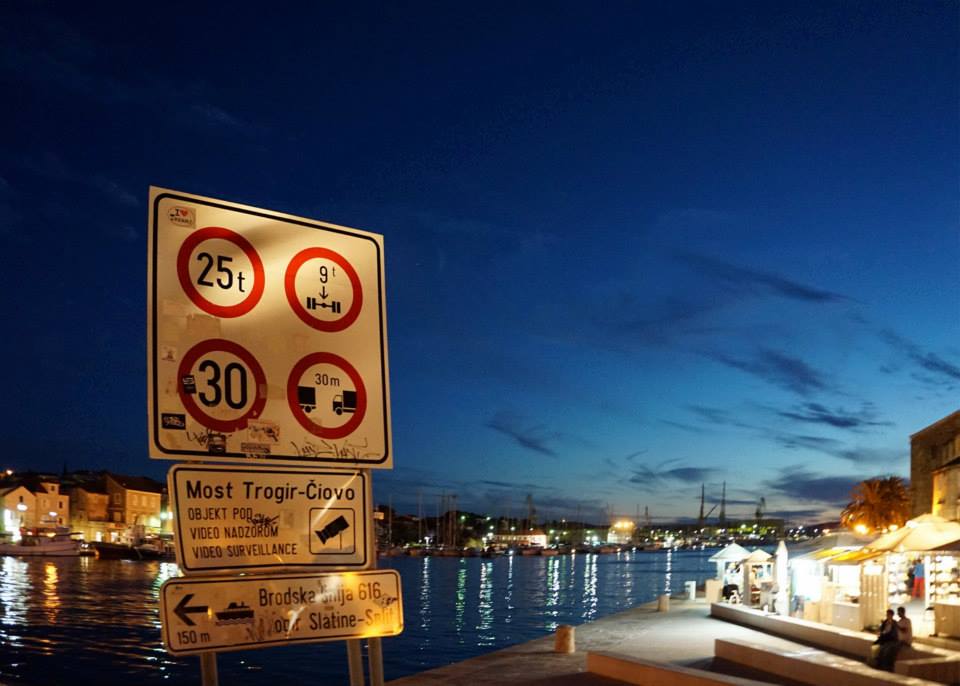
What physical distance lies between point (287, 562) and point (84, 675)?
1289 inches

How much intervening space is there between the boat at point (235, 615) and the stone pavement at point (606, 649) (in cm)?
1073

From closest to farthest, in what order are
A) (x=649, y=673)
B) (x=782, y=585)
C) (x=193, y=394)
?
1. (x=193, y=394)
2. (x=649, y=673)
3. (x=782, y=585)

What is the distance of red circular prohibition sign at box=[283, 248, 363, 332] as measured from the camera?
3.05 metres

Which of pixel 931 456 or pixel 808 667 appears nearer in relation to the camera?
pixel 808 667

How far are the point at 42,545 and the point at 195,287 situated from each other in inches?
4424

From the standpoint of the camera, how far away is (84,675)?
31375 millimetres

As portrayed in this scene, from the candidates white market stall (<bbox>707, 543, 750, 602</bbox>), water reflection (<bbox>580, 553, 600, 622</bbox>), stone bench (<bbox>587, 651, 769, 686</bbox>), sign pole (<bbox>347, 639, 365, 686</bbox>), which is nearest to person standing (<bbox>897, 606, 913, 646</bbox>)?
stone bench (<bbox>587, 651, 769, 686</bbox>)

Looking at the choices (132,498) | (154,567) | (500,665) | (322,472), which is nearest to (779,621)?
(500,665)

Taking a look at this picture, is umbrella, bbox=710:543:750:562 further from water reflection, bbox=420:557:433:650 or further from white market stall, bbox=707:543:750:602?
water reflection, bbox=420:557:433:650

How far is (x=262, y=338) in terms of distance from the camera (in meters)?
2.95

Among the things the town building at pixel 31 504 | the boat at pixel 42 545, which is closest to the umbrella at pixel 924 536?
the boat at pixel 42 545

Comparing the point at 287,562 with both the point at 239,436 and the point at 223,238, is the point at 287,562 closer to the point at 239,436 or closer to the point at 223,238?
the point at 239,436

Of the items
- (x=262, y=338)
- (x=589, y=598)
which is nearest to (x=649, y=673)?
(x=262, y=338)

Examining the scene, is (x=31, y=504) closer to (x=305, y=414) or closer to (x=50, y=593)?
(x=50, y=593)
